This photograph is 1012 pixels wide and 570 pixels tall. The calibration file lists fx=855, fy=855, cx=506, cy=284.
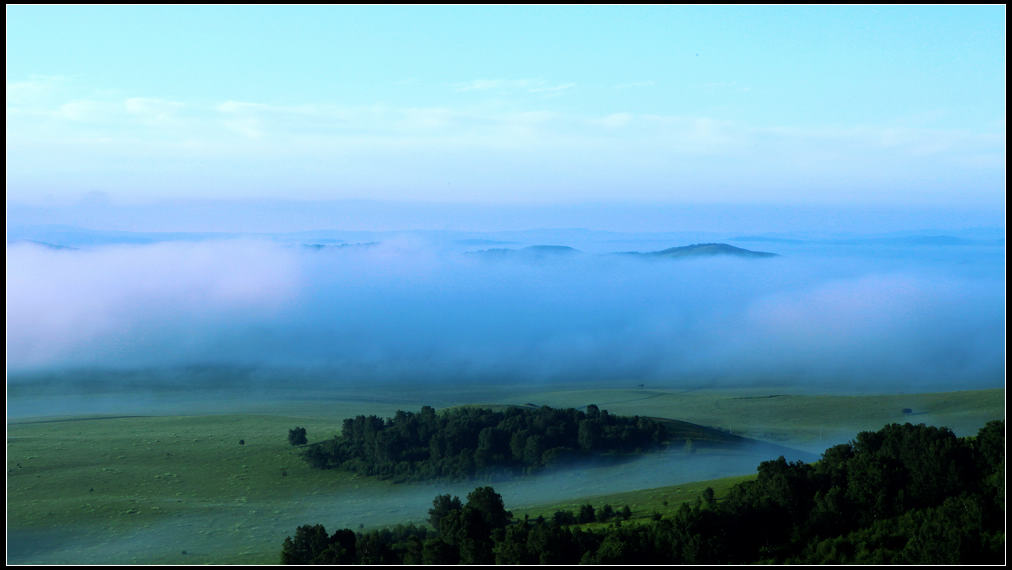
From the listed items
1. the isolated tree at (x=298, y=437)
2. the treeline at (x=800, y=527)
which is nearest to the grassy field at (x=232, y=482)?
the isolated tree at (x=298, y=437)

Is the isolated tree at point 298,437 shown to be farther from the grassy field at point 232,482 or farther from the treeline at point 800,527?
the treeline at point 800,527

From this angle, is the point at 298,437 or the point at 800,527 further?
the point at 298,437

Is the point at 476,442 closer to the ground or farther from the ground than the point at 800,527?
closer to the ground

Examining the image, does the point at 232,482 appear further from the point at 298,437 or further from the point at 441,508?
the point at 441,508

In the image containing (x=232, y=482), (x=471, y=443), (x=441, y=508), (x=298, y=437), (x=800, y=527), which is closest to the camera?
(x=800, y=527)

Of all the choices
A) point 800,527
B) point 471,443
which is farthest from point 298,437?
point 800,527

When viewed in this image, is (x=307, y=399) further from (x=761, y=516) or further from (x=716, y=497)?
(x=761, y=516)

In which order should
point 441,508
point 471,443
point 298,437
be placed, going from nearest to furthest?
point 441,508
point 471,443
point 298,437
